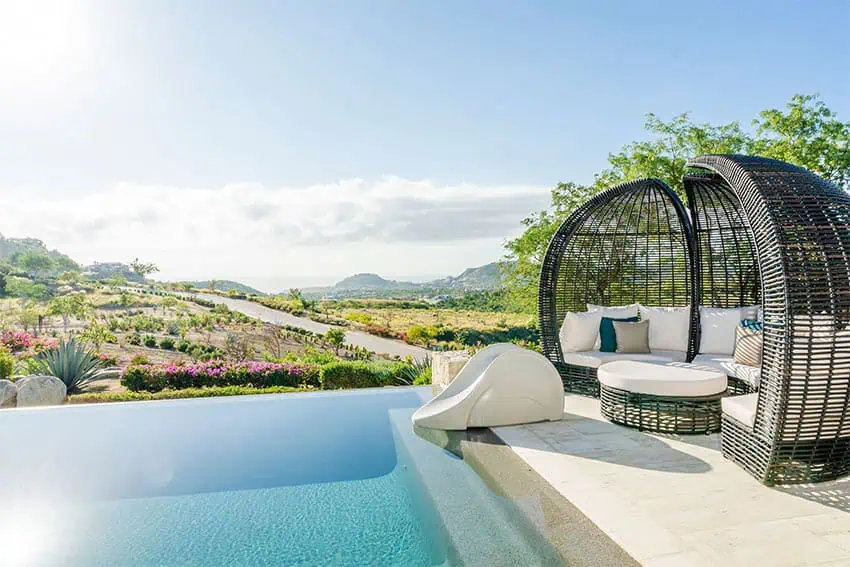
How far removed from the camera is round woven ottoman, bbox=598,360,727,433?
510 cm

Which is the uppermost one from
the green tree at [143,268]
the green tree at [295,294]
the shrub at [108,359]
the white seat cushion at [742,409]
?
the green tree at [143,268]

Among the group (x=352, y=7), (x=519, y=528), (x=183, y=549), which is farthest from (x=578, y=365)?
(x=352, y=7)

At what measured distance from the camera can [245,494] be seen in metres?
4.45

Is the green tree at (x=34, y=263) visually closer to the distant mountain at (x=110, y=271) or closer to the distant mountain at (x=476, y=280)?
the distant mountain at (x=110, y=271)

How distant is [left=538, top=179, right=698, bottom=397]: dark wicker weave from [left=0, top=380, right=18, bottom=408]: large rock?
7083 millimetres

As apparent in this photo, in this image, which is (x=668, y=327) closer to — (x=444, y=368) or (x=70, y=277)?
(x=444, y=368)

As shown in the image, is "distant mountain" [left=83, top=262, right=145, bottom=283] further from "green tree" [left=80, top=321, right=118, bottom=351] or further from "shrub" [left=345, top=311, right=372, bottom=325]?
"shrub" [left=345, top=311, right=372, bottom=325]

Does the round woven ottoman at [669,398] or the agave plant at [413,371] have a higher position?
the round woven ottoman at [669,398]

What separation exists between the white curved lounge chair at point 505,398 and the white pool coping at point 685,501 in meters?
0.30

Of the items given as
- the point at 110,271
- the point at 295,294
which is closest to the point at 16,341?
the point at 110,271

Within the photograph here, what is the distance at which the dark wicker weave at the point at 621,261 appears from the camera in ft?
25.0

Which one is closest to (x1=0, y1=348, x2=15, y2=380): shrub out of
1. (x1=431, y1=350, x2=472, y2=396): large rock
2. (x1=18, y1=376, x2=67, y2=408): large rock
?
(x1=18, y1=376, x2=67, y2=408): large rock

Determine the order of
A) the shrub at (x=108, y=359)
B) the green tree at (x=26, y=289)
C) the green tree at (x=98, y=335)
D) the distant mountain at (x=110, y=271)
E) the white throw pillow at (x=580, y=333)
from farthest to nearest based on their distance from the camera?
the distant mountain at (x=110, y=271)
the green tree at (x=26, y=289)
the green tree at (x=98, y=335)
the shrub at (x=108, y=359)
the white throw pillow at (x=580, y=333)

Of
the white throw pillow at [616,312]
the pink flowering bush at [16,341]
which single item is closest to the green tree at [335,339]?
the pink flowering bush at [16,341]
